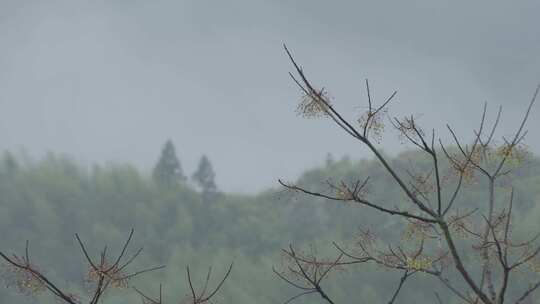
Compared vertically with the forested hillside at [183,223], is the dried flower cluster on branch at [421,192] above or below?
below

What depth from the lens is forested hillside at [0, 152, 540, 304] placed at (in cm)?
3791


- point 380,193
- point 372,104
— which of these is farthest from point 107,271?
point 380,193

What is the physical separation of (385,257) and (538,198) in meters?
36.4

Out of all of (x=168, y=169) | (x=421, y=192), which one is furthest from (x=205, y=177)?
(x=421, y=192)

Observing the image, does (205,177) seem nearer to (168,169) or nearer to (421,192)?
(168,169)

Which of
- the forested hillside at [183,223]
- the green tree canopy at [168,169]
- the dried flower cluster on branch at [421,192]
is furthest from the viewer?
the green tree canopy at [168,169]

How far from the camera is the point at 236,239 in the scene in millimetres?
49125

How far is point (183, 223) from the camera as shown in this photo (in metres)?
47.9

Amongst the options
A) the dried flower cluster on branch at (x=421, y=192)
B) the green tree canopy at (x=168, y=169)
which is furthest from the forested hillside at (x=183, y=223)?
the dried flower cluster on branch at (x=421, y=192)

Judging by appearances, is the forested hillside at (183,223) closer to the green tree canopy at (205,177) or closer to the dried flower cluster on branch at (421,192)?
the green tree canopy at (205,177)

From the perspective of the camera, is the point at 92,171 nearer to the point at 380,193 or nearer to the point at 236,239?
the point at 236,239

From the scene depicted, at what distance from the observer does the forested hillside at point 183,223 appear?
37906mm

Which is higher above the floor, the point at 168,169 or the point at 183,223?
the point at 168,169

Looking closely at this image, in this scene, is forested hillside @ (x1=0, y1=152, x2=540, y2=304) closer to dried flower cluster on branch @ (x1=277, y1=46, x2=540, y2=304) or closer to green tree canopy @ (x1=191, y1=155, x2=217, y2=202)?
green tree canopy @ (x1=191, y1=155, x2=217, y2=202)
